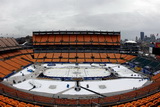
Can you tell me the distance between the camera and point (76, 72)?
3800 cm

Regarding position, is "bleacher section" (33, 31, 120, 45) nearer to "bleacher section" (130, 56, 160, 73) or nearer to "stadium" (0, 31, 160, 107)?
"stadium" (0, 31, 160, 107)

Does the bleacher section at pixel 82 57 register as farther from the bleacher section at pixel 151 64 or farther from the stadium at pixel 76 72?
the bleacher section at pixel 151 64

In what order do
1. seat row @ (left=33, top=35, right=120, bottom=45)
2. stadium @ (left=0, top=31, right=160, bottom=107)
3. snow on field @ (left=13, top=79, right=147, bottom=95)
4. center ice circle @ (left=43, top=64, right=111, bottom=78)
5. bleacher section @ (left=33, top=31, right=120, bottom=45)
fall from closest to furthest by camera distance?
stadium @ (left=0, top=31, right=160, bottom=107) < snow on field @ (left=13, top=79, right=147, bottom=95) < center ice circle @ (left=43, top=64, right=111, bottom=78) < seat row @ (left=33, top=35, right=120, bottom=45) < bleacher section @ (left=33, top=31, right=120, bottom=45)

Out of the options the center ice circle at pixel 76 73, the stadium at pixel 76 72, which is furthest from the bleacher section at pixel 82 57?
the center ice circle at pixel 76 73

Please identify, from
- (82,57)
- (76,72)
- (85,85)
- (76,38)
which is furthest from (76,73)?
(76,38)

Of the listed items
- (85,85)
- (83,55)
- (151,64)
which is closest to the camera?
(85,85)

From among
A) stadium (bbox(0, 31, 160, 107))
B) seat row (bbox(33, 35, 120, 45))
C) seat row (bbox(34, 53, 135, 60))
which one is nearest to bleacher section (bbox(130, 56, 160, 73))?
stadium (bbox(0, 31, 160, 107))

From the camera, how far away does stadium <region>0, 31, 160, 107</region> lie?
1730 centimetres

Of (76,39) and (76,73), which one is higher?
(76,39)

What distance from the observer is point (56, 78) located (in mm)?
32062

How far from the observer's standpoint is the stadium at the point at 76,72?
1730 cm

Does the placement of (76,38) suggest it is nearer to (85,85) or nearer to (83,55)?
(83,55)

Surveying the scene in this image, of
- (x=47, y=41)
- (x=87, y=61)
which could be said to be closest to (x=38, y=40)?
(x=47, y=41)

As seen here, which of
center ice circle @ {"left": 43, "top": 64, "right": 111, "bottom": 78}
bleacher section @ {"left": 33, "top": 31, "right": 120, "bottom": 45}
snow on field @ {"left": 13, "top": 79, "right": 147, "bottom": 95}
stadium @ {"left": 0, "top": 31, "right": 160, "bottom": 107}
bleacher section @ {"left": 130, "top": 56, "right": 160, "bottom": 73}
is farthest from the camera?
bleacher section @ {"left": 33, "top": 31, "right": 120, "bottom": 45}
